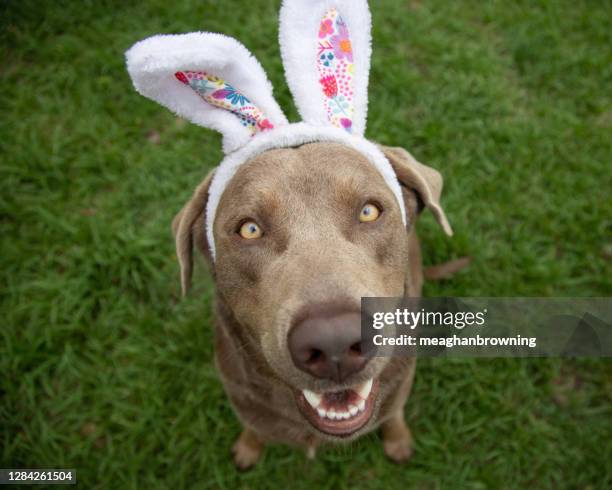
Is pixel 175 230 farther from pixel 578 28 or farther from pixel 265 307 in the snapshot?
pixel 578 28

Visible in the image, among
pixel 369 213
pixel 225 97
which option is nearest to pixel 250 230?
pixel 369 213

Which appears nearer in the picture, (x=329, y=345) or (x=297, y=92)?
(x=329, y=345)

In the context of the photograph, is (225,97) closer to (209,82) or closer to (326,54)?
(209,82)

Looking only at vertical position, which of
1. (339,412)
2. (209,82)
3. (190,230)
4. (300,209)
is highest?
(209,82)

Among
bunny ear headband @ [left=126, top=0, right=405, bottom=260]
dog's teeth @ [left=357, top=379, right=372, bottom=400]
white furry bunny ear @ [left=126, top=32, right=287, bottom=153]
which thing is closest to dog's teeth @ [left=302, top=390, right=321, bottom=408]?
dog's teeth @ [left=357, top=379, right=372, bottom=400]

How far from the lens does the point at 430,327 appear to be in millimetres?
3678

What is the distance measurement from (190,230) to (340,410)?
133 centimetres

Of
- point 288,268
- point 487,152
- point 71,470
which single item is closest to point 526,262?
point 487,152

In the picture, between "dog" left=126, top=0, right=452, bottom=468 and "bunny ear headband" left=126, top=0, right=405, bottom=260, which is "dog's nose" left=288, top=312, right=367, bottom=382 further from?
"bunny ear headband" left=126, top=0, right=405, bottom=260

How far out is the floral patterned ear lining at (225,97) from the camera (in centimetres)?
236

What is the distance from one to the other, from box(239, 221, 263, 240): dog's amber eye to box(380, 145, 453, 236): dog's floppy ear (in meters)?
0.91

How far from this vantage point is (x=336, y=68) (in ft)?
8.47

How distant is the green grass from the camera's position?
3.73m

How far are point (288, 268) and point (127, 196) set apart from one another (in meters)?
2.97
